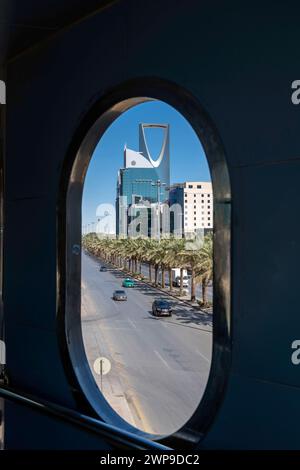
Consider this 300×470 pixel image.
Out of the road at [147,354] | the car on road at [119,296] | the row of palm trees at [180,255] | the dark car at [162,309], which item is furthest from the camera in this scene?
the car on road at [119,296]

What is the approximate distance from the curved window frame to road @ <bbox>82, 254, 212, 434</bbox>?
11.2ft

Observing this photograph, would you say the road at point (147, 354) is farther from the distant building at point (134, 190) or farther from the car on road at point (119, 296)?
the distant building at point (134, 190)

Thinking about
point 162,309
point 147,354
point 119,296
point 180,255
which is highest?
point 180,255

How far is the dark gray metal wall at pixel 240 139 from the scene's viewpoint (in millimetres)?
1384

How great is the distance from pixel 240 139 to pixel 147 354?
19373mm

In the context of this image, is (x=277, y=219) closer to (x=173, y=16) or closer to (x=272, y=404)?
(x=272, y=404)

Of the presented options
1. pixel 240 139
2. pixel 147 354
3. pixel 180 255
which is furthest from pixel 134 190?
pixel 240 139

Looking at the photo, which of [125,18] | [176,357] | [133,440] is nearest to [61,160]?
[125,18]

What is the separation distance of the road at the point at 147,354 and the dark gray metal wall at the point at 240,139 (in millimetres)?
3835

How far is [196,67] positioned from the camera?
166cm

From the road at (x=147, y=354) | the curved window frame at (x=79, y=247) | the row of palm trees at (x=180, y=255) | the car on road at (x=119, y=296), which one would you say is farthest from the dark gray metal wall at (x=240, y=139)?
the car on road at (x=119, y=296)

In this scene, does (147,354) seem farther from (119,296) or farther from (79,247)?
(79,247)

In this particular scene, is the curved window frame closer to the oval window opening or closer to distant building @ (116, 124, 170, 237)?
the oval window opening

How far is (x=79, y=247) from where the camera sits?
2293mm
